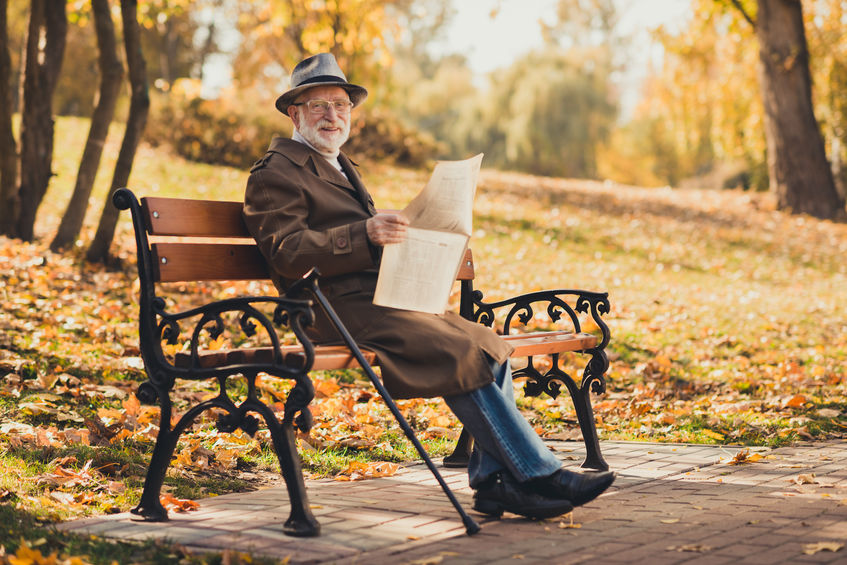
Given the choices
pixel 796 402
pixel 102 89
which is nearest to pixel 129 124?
pixel 102 89

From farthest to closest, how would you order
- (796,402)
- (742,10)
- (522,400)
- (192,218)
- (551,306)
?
(742,10) → (522,400) → (796,402) → (551,306) → (192,218)

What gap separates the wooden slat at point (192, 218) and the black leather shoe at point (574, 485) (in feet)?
5.40

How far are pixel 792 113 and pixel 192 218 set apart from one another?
1601 centimetres

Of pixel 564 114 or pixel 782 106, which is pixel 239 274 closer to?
pixel 782 106

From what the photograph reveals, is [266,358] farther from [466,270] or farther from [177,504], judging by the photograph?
[466,270]

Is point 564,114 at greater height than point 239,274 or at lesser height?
greater

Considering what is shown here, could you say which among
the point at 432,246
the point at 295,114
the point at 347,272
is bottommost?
the point at 347,272

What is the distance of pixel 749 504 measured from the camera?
12.7ft

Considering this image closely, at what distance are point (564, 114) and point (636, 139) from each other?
8.17 metres

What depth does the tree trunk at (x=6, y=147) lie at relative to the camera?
9594mm

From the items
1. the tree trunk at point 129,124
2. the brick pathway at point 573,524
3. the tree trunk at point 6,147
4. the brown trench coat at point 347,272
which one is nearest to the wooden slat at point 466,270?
the brown trench coat at point 347,272

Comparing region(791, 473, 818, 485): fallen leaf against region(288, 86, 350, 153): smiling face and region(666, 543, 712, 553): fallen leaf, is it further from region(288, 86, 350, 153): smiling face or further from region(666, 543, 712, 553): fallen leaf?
region(288, 86, 350, 153): smiling face

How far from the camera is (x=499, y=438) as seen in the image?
3709 mm

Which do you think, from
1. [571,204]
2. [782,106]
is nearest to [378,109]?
[571,204]
